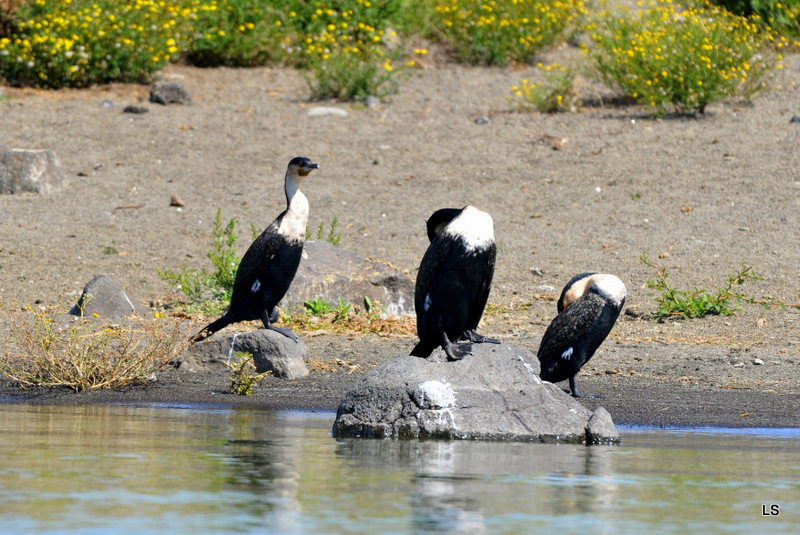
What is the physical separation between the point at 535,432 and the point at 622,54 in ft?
38.0

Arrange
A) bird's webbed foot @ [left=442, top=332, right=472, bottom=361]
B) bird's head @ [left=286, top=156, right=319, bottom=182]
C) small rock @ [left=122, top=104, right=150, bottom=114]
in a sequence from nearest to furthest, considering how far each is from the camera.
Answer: bird's webbed foot @ [left=442, top=332, right=472, bottom=361] → bird's head @ [left=286, top=156, right=319, bottom=182] → small rock @ [left=122, top=104, right=150, bottom=114]

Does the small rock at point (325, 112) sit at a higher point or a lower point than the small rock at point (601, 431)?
higher

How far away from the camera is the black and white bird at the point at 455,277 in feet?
23.9

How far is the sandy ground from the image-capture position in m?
10.4

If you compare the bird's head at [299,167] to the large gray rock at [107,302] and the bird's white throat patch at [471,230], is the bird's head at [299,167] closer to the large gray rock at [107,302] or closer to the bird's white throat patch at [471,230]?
the large gray rock at [107,302]

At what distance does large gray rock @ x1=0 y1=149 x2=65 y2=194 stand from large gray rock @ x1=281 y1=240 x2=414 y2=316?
198 inches

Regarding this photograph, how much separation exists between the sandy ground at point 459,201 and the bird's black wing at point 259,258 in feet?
2.41

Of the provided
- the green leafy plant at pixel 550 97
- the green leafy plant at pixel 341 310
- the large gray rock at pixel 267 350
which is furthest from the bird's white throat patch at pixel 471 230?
the green leafy plant at pixel 550 97

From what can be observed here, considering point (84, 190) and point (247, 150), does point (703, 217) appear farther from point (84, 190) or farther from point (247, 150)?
point (84, 190)

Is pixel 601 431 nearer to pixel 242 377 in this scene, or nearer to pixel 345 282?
pixel 242 377

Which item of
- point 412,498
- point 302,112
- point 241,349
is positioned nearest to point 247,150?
point 302,112

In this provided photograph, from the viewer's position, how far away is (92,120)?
18047mm

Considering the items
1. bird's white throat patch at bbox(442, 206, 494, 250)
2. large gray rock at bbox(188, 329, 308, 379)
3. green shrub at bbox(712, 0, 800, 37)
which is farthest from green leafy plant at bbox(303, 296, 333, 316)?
green shrub at bbox(712, 0, 800, 37)

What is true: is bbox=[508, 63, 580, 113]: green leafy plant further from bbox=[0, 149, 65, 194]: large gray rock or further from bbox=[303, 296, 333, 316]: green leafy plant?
bbox=[303, 296, 333, 316]: green leafy plant
